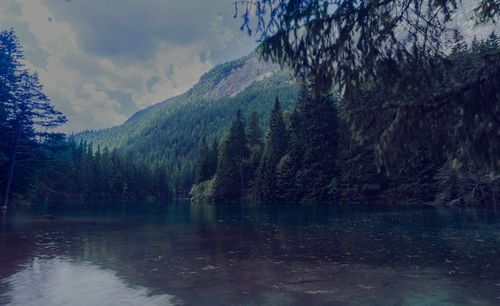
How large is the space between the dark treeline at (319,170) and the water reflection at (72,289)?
3210 cm

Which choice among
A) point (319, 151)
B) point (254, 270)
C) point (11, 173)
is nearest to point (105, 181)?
point (319, 151)

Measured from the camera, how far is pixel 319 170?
68312 millimetres

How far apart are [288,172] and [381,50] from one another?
63.9m

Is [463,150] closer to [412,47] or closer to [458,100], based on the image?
[458,100]

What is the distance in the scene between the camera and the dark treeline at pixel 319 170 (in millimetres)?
51000

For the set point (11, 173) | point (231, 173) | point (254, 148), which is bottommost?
point (11, 173)

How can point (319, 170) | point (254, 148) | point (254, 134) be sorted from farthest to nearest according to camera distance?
point (254, 134), point (254, 148), point (319, 170)

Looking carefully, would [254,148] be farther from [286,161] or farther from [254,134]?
[286,161]

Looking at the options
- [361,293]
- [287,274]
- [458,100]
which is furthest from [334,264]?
[458,100]

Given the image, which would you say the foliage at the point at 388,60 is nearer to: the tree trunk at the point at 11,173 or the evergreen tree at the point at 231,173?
the tree trunk at the point at 11,173

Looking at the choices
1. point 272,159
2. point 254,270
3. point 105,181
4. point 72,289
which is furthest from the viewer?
point 105,181

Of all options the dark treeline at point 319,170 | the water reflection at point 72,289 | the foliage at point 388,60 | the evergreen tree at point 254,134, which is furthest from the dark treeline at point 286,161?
the foliage at point 388,60

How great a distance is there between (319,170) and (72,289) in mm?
60745

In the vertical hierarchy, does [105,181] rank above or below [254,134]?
below
